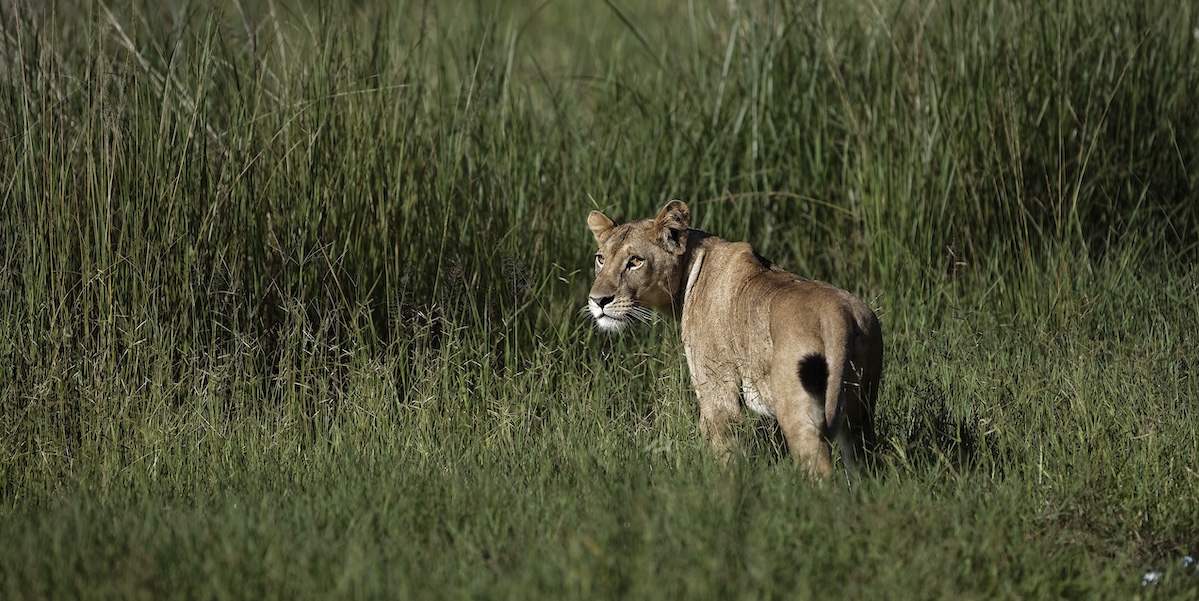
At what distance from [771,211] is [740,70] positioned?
0.85 meters

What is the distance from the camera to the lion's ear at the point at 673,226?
4.91 metres

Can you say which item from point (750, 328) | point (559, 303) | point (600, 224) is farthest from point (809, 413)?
point (559, 303)

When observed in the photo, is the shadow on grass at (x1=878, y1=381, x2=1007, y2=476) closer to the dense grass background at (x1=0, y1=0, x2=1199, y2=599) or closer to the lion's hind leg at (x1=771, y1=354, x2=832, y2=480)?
the dense grass background at (x1=0, y1=0, x2=1199, y2=599)

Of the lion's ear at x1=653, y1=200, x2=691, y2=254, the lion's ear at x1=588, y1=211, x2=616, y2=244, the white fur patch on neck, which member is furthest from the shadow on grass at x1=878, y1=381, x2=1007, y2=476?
the lion's ear at x1=588, y1=211, x2=616, y2=244

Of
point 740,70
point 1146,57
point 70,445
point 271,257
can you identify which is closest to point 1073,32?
point 1146,57

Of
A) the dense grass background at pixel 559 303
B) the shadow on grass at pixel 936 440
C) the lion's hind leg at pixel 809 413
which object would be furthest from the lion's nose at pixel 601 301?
the shadow on grass at pixel 936 440

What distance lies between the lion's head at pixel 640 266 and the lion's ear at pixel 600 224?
0.18 meters

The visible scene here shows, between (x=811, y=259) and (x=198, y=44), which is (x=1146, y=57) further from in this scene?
(x=198, y=44)

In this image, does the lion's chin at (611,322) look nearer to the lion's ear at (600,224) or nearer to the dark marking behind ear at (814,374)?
the lion's ear at (600,224)

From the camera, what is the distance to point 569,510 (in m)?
3.71

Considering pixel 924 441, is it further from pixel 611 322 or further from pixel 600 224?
pixel 600 224

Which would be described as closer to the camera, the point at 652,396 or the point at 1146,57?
the point at 652,396

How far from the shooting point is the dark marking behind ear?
3.88 m

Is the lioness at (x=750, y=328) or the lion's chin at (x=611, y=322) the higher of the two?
the lioness at (x=750, y=328)
